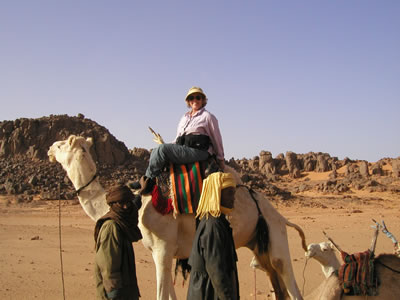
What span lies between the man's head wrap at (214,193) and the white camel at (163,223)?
1.97 meters

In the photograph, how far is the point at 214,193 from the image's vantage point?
11.2 feet

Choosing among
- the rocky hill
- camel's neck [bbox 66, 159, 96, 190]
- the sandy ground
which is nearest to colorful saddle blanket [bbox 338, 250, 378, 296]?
the sandy ground

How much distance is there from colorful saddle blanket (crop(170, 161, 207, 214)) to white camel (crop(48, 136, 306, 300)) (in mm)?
190

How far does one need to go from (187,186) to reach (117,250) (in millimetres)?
1720

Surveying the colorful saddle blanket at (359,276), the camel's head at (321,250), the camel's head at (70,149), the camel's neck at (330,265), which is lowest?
the camel's neck at (330,265)

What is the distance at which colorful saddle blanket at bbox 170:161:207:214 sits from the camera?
526 centimetres

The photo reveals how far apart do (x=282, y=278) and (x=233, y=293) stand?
2.71m

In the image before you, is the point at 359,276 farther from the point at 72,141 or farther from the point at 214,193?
the point at 72,141

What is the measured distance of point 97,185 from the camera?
17.6 ft

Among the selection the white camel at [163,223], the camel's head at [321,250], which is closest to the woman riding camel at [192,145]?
the white camel at [163,223]

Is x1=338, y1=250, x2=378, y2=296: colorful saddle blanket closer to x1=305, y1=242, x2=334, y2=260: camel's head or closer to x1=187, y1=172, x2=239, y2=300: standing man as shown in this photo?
x1=187, y1=172, x2=239, y2=300: standing man

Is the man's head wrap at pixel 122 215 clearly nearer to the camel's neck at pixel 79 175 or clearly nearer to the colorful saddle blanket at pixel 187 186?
the colorful saddle blanket at pixel 187 186

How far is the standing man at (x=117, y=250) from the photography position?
365 centimetres

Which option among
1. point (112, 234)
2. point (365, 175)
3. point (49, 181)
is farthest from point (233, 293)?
point (365, 175)
